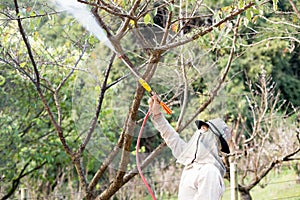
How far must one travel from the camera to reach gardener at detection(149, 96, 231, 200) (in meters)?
2.42

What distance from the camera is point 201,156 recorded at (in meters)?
2.50

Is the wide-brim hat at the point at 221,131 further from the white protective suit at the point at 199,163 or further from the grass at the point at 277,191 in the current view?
the grass at the point at 277,191

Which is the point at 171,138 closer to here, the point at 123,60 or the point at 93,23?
the point at 123,60

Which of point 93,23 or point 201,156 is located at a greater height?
point 93,23

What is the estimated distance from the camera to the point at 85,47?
3.51 metres

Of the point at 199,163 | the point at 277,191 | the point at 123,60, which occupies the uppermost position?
the point at 123,60

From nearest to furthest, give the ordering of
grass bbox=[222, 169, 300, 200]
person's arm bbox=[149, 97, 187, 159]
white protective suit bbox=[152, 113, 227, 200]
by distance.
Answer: white protective suit bbox=[152, 113, 227, 200], person's arm bbox=[149, 97, 187, 159], grass bbox=[222, 169, 300, 200]

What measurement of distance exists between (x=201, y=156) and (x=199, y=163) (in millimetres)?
35

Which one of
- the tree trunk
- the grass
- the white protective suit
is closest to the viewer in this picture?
the white protective suit

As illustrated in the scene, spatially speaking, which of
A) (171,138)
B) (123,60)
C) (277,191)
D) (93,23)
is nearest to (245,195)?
(277,191)

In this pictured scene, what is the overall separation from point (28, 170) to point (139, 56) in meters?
3.49

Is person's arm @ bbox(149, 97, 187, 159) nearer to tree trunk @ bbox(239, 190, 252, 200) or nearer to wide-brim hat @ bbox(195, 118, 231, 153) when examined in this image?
wide-brim hat @ bbox(195, 118, 231, 153)

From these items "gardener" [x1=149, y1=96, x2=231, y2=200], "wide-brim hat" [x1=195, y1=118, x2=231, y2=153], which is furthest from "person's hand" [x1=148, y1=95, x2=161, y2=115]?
"wide-brim hat" [x1=195, y1=118, x2=231, y2=153]

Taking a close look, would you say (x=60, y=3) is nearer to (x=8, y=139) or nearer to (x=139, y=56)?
(x=139, y=56)
